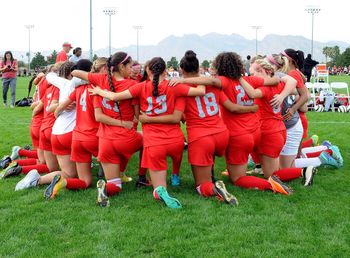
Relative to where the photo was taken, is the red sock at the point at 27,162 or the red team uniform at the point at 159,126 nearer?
the red team uniform at the point at 159,126

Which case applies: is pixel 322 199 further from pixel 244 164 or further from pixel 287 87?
pixel 287 87

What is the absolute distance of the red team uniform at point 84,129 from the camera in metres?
5.88

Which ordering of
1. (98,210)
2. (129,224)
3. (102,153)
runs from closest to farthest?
1. (129,224)
2. (98,210)
3. (102,153)

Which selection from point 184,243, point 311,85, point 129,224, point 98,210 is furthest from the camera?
point 311,85

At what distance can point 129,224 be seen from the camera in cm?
482

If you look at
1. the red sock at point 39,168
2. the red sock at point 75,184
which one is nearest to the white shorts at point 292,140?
the red sock at point 75,184

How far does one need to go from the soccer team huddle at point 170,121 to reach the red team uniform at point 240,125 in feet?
0.04

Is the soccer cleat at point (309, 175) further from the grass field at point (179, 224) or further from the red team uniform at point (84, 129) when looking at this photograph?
the red team uniform at point (84, 129)

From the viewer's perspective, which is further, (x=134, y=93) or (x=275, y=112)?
(x=275, y=112)

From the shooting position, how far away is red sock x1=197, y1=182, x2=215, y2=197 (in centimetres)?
569

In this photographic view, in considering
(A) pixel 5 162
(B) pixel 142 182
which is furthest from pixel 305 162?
(A) pixel 5 162

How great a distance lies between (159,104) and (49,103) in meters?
2.11

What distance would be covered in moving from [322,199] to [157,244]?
99.4 inches

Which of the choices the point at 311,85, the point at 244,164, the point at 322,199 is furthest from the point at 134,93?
the point at 311,85
